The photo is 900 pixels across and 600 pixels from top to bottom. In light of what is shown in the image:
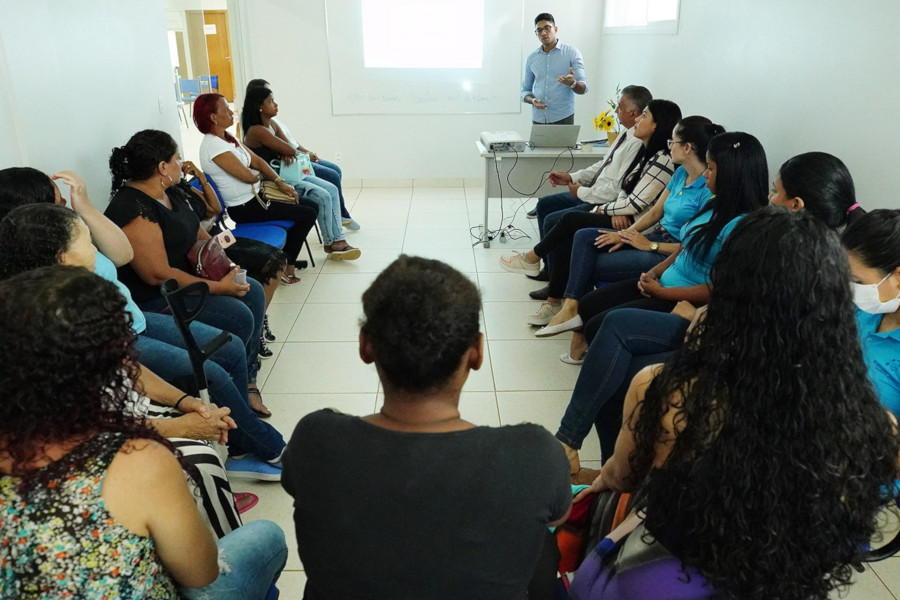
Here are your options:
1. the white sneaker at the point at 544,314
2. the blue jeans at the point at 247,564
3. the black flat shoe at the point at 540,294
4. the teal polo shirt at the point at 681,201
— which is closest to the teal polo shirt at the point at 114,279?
the blue jeans at the point at 247,564

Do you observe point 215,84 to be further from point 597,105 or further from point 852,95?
point 852,95

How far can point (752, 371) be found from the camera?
1.18m

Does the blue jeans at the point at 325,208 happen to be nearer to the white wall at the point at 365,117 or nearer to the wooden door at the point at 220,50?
the white wall at the point at 365,117

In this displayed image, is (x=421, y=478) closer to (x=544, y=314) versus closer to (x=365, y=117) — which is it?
(x=544, y=314)

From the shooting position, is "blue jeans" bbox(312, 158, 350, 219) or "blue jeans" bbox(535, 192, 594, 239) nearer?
"blue jeans" bbox(535, 192, 594, 239)

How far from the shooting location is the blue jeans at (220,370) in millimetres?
2195

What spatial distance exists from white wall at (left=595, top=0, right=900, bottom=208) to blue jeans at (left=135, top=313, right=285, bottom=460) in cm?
240

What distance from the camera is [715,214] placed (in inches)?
102

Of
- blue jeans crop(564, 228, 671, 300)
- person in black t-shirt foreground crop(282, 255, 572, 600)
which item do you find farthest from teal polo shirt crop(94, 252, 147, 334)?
blue jeans crop(564, 228, 671, 300)

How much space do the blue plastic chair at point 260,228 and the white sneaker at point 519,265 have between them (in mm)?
1382

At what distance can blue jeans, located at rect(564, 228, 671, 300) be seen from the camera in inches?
123

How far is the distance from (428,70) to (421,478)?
6.33 m

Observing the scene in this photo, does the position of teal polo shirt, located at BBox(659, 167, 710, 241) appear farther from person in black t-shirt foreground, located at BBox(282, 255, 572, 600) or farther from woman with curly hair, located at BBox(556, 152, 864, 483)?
person in black t-shirt foreground, located at BBox(282, 255, 572, 600)

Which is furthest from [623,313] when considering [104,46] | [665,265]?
[104,46]
